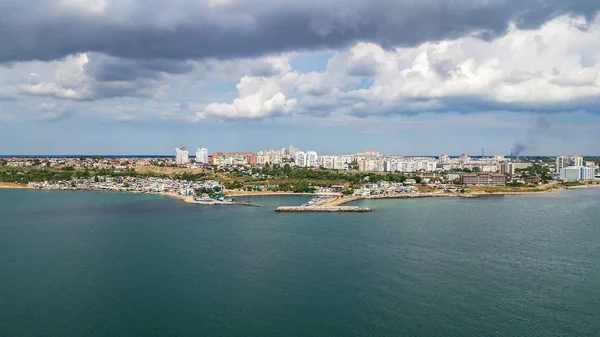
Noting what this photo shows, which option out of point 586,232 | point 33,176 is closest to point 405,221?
point 586,232

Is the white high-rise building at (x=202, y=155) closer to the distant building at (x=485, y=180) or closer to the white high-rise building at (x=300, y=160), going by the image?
the white high-rise building at (x=300, y=160)

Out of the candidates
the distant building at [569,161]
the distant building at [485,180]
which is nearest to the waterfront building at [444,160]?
the distant building at [569,161]

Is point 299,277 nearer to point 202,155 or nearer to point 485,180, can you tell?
point 485,180

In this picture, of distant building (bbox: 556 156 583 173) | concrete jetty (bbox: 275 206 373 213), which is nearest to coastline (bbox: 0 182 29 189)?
concrete jetty (bbox: 275 206 373 213)

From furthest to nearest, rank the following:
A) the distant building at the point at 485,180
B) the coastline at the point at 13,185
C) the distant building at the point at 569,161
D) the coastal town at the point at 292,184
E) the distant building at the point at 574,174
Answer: the distant building at the point at 569,161 → the distant building at the point at 574,174 → the distant building at the point at 485,180 → the coastline at the point at 13,185 → the coastal town at the point at 292,184

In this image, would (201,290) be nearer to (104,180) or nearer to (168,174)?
(104,180)

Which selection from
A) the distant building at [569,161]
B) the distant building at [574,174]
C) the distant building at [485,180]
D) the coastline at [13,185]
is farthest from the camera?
the distant building at [569,161]

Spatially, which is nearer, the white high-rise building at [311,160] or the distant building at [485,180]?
the distant building at [485,180]
